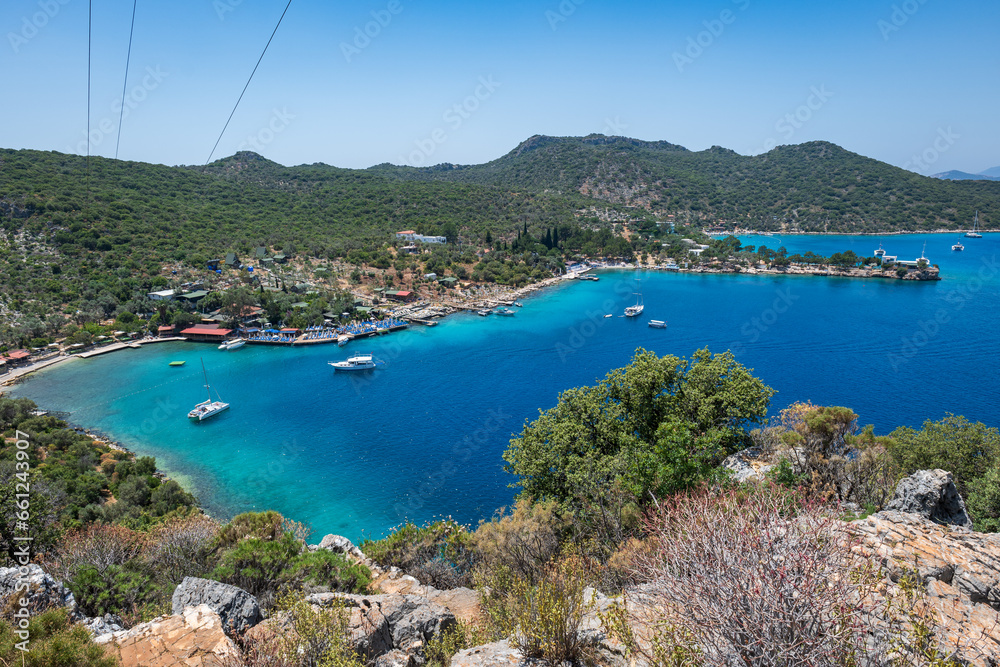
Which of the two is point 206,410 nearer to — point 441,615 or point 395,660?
point 441,615

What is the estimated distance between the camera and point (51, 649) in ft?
20.2

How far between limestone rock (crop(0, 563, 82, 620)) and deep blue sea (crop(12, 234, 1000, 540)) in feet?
47.2

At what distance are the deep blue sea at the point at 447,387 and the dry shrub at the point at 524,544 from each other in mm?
11537

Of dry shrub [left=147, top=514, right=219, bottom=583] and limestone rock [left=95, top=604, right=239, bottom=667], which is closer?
limestone rock [left=95, top=604, right=239, bottom=667]

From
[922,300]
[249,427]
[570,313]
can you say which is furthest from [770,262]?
[249,427]

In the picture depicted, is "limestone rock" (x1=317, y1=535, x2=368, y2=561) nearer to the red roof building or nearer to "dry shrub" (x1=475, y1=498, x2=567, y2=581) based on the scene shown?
"dry shrub" (x1=475, y1=498, x2=567, y2=581)


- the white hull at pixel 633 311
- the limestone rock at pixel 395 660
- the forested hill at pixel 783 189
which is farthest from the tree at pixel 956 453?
the forested hill at pixel 783 189

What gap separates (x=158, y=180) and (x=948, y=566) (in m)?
123

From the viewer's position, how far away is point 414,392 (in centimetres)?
4188

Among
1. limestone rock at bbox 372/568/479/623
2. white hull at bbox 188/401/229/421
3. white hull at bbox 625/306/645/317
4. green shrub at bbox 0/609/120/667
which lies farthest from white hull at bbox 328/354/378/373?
green shrub at bbox 0/609/120/667

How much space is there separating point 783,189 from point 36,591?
656 ft

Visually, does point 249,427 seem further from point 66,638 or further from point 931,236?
point 931,236

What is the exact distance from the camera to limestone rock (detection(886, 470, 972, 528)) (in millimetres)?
11555

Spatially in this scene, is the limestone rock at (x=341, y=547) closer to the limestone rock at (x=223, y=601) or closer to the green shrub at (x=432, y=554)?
the green shrub at (x=432, y=554)
